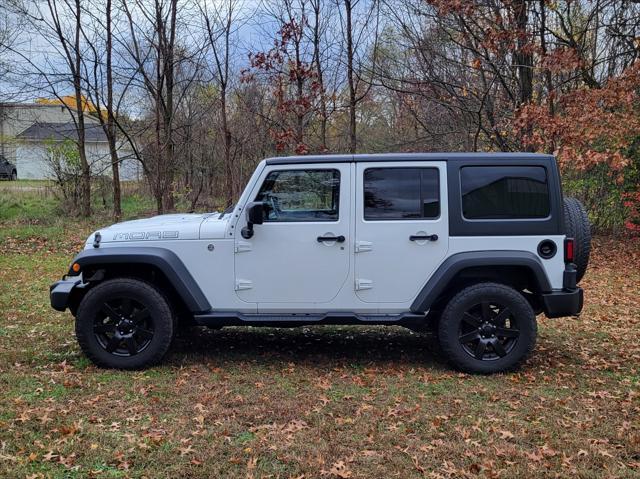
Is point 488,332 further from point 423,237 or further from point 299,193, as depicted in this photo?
point 299,193

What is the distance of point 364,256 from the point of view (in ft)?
16.2

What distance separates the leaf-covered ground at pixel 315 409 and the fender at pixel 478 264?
30.8 inches

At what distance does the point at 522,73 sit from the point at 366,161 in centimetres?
1019

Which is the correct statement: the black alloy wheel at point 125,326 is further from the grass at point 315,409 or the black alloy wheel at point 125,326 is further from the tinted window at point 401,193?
the tinted window at point 401,193

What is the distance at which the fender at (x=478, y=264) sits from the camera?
4840 millimetres

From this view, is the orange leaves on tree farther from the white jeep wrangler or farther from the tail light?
the white jeep wrangler

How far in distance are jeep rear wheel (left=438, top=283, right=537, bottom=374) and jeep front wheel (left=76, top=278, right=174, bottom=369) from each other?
2449 mm

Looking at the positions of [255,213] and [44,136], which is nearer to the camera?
[255,213]

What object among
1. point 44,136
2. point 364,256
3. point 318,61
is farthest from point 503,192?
point 44,136

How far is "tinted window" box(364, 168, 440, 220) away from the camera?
16.2 ft

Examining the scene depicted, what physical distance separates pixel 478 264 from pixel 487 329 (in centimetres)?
60

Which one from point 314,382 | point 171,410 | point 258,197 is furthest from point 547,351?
point 171,410

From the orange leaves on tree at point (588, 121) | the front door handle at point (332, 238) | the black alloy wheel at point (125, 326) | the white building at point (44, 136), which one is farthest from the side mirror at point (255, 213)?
the white building at point (44, 136)

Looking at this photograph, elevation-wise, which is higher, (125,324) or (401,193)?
(401,193)
